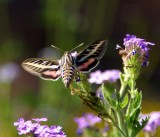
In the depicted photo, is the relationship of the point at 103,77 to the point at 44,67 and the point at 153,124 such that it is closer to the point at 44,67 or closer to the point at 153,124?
the point at 153,124

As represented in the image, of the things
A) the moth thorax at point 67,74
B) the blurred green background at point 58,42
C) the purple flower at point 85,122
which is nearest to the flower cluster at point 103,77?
the purple flower at point 85,122

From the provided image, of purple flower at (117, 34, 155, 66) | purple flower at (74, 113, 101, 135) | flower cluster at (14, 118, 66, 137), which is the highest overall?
purple flower at (117, 34, 155, 66)

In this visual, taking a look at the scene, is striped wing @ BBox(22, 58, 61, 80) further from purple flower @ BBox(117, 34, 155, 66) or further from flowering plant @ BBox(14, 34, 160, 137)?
purple flower @ BBox(117, 34, 155, 66)

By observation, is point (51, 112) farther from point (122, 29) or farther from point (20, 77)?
point (122, 29)

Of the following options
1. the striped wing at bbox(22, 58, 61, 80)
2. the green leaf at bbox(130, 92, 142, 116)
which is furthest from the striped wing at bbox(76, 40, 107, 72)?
the green leaf at bbox(130, 92, 142, 116)

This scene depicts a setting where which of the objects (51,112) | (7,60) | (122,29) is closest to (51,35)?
(7,60)

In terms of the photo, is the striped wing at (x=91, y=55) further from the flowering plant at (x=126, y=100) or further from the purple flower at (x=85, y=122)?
the purple flower at (x=85, y=122)

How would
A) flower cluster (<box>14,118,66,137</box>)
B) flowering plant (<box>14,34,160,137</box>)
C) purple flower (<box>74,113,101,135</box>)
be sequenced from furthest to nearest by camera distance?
purple flower (<box>74,113,101,135</box>) → flowering plant (<box>14,34,160,137</box>) → flower cluster (<box>14,118,66,137</box>)
